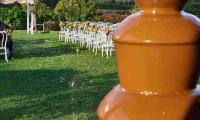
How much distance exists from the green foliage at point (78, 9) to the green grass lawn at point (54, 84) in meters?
11.2

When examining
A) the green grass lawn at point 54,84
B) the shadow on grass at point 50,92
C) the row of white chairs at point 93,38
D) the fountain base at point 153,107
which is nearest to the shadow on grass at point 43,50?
the green grass lawn at point 54,84

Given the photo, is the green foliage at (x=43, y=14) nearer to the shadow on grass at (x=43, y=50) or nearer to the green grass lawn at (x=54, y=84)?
the shadow on grass at (x=43, y=50)

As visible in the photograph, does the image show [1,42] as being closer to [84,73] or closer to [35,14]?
[84,73]

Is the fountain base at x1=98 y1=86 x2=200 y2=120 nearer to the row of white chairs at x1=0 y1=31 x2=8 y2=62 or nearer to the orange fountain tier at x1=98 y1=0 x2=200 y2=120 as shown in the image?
the orange fountain tier at x1=98 y1=0 x2=200 y2=120

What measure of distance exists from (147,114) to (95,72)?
10248mm

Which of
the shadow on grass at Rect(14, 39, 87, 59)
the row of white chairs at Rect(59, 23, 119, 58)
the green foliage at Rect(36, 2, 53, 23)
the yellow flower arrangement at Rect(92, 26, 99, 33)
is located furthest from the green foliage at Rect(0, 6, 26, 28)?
the yellow flower arrangement at Rect(92, 26, 99, 33)

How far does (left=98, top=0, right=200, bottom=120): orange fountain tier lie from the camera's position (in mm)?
1218

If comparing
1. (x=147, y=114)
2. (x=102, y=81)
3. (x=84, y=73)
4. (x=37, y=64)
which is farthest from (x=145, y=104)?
(x=37, y=64)

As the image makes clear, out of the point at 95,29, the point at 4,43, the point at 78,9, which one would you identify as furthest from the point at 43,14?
the point at 4,43

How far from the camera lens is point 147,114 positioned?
122 cm

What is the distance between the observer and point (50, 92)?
8.80 meters

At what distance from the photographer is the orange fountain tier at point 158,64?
4.00 ft

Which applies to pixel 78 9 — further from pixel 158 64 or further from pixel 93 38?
pixel 158 64

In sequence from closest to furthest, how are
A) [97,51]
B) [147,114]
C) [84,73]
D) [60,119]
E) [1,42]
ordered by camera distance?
1. [147,114]
2. [60,119]
3. [84,73]
4. [1,42]
5. [97,51]
